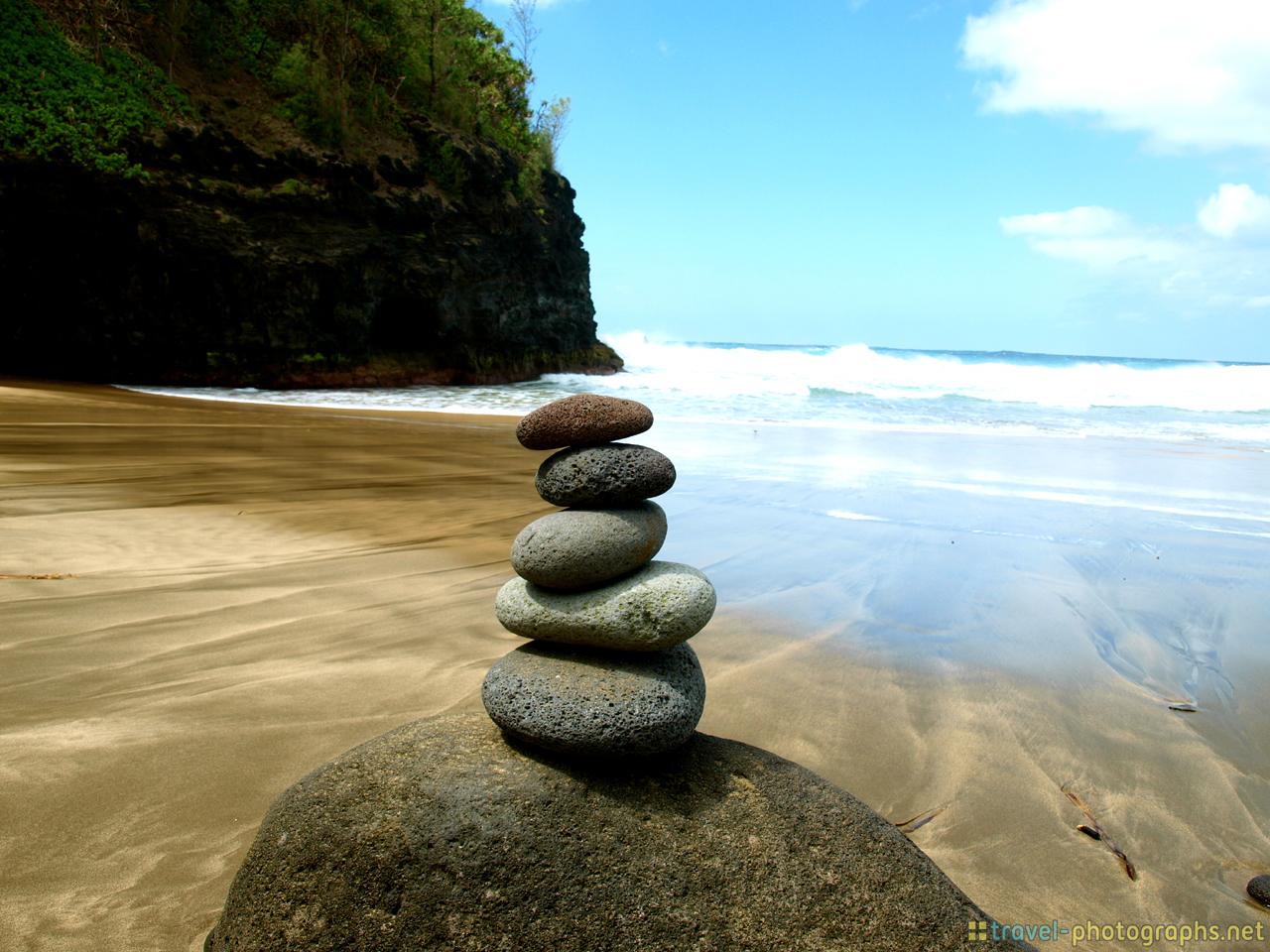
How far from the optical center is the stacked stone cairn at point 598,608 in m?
2.34

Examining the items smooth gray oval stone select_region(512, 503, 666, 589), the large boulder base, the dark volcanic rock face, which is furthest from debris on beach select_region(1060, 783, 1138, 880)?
the dark volcanic rock face

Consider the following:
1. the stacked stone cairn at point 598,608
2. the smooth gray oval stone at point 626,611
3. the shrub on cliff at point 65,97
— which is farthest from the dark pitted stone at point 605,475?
the shrub on cliff at point 65,97

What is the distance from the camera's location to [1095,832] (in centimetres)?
278

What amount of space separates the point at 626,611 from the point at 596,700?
11.2 inches

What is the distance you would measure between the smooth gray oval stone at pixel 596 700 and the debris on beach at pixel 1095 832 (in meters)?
1.44

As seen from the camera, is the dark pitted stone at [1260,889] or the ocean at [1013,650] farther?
the ocean at [1013,650]

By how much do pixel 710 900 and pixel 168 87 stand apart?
69.8ft

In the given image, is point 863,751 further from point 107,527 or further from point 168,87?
point 168,87

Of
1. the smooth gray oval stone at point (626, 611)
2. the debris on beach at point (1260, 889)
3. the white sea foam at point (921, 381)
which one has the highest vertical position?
the smooth gray oval stone at point (626, 611)

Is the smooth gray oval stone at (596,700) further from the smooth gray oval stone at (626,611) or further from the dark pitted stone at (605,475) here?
the dark pitted stone at (605,475)

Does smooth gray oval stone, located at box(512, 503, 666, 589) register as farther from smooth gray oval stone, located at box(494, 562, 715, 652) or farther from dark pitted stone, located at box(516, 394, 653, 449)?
dark pitted stone, located at box(516, 394, 653, 449)

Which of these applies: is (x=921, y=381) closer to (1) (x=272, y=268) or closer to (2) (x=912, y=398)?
(2) (x=912, y=398)

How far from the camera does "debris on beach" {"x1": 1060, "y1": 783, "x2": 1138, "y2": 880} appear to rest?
2.62m

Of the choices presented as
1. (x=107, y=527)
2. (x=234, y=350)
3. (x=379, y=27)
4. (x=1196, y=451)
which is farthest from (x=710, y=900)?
(x=379, y=27)
